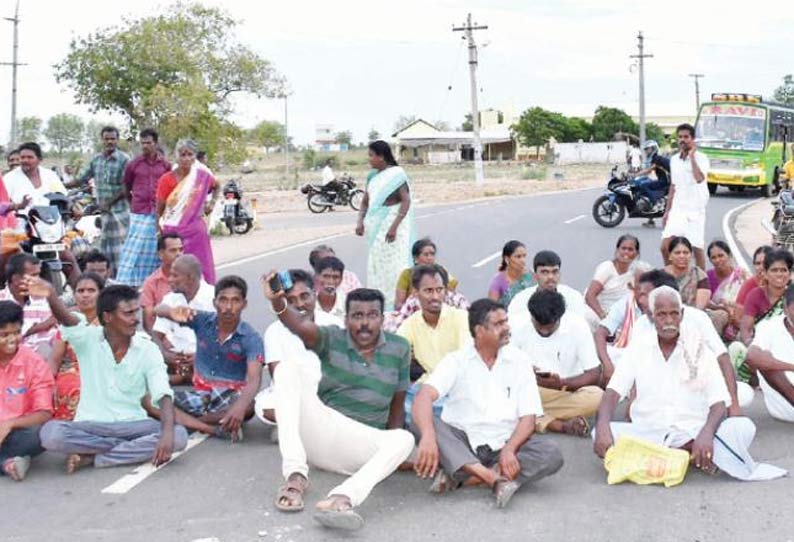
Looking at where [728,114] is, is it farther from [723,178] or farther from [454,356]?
[454,356]

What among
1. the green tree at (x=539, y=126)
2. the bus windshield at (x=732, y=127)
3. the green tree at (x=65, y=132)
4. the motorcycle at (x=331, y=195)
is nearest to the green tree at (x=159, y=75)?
the motorcycle at (x=331, y=195)

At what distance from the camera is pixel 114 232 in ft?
35.4

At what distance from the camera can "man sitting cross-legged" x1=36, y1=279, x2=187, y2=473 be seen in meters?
5.48

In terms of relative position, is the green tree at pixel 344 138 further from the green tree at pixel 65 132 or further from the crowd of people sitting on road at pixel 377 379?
the crowd of people sitting on road at pixel 377 379

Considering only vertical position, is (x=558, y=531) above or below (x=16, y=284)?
below

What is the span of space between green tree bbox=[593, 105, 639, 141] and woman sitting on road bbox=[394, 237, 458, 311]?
241ft

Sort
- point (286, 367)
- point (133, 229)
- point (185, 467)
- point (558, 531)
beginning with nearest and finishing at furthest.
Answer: point (558, 531), point (286, 367), point (185, 467), point (133, 229)

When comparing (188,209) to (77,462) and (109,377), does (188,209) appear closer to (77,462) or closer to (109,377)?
(109,377)

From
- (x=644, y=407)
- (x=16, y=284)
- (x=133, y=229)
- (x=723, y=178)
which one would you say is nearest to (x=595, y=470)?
(x=644, y=407)

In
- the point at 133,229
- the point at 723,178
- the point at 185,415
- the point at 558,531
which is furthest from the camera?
the point at 723,178

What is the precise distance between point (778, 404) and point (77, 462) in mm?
4041

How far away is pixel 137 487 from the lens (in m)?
5.21

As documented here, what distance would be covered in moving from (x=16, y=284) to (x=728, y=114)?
2657cm

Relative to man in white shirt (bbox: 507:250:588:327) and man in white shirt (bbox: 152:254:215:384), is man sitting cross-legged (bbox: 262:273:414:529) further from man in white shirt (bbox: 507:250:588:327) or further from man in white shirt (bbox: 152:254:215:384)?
man in white shirt (bbox: 152:254:215:384)
